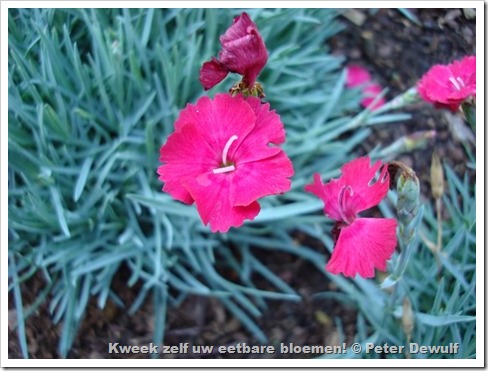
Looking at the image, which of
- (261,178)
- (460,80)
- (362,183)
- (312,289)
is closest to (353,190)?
(362,183)

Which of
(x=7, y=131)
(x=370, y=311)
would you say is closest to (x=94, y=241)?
(x=7, y=131)

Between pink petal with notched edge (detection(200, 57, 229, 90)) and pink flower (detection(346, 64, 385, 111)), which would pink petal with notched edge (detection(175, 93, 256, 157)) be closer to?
pink petal with notched edge (detection(200, 57, 229, 90))

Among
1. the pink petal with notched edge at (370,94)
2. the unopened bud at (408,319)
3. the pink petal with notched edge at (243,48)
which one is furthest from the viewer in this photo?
the pink petal with notched edge at (370,94)

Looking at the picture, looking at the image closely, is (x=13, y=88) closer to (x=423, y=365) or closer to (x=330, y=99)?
(x=330, y=99)

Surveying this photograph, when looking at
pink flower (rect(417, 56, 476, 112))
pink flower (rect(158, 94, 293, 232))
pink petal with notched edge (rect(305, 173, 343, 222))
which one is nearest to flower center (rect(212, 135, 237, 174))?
pink flower (rect(158, 94, 293, 232))

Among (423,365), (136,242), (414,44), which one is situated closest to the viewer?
(423,365)

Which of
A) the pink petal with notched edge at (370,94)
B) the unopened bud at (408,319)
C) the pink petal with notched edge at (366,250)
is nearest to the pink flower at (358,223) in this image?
the pink petal with notched edge at (366,250)

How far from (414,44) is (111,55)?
0.53 m

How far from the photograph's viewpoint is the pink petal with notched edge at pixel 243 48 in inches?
25.0

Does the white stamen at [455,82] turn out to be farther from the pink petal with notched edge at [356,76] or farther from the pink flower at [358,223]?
the pink petal with notched edge at [356,76]

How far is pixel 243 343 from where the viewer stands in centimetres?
97

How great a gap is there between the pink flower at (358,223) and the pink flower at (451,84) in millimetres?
140

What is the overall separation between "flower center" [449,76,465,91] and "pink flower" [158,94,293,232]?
10.6 inches

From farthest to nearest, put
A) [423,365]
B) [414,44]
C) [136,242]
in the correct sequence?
[414,44], [136,242], [423,365]
